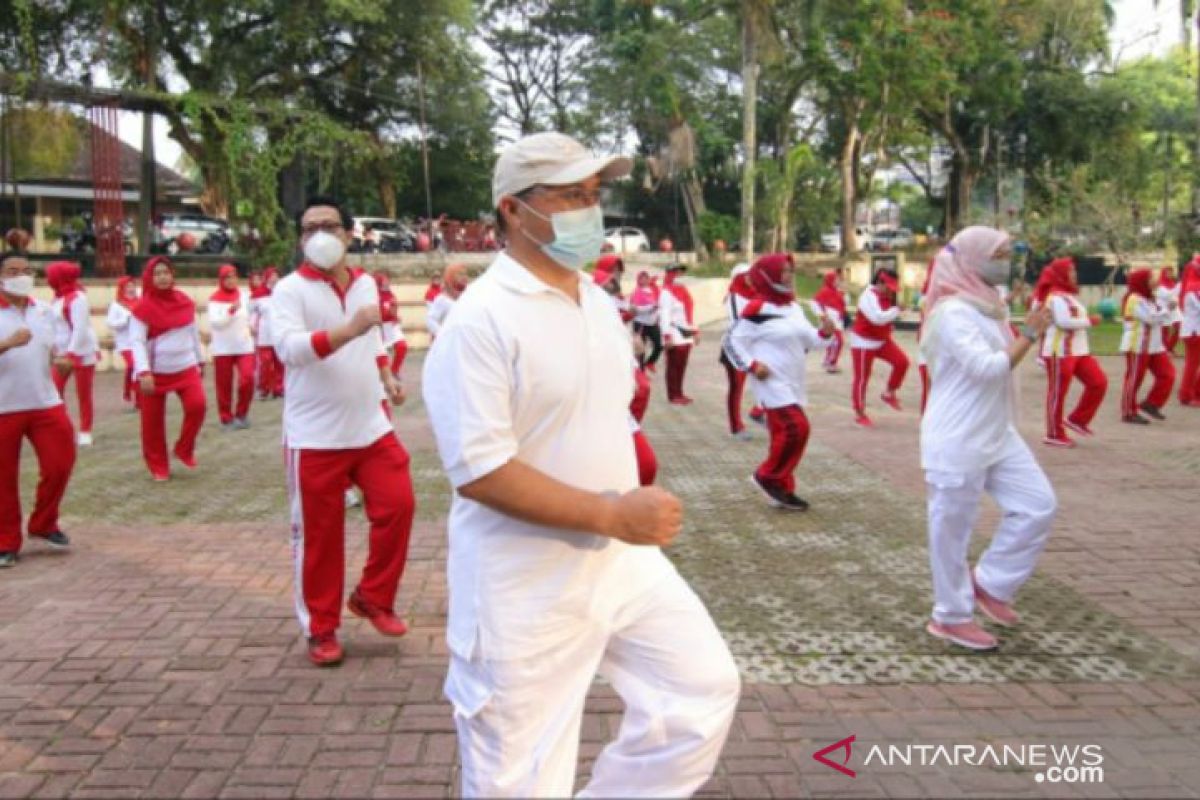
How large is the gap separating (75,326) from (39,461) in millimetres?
2518

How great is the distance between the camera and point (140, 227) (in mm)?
26625

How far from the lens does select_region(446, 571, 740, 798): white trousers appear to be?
2.34m

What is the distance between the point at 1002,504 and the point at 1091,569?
1706mm

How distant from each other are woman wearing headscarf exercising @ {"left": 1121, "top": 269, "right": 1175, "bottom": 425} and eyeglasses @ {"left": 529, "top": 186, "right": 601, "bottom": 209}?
11.0 m

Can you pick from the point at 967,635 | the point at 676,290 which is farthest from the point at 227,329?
the point at 967,635

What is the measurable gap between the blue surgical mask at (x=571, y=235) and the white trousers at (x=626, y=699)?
2.69ft

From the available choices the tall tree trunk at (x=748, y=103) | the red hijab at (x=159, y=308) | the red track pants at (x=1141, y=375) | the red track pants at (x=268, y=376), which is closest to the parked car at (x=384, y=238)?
the tall tree trunk at (x=748, y=103)

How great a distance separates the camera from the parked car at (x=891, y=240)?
4766 centimetres

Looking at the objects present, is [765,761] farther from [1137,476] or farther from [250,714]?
[1137,476]

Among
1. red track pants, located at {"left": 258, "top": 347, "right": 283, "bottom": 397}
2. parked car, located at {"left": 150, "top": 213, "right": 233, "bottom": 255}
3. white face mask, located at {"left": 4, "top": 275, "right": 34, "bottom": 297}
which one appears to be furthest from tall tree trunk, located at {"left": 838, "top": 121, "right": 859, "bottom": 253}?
white face mask, located at {"left": 4, "top": 275, "right": 34, "bottom": 297}

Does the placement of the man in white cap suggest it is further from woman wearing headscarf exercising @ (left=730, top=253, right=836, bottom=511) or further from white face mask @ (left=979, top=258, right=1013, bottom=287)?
woman wearing headscarf exercising @ (left=730, top=253, right=836, bottom=511)

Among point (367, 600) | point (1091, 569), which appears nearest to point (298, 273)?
point (367, 600)

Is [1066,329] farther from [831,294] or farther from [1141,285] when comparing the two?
[831,294]

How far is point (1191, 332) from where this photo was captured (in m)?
12.7
